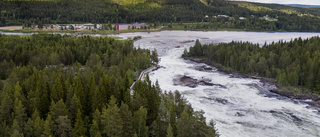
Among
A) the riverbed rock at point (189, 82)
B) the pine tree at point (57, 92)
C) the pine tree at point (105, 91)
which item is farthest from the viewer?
the riverbed rock at point (189, 82)

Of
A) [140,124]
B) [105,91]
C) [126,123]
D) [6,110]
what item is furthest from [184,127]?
[6,110]

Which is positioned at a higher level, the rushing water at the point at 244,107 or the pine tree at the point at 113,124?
the pine tree at the point at 113,124

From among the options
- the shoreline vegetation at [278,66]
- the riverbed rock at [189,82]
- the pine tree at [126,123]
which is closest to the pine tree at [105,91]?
the pine tree at [126,123]

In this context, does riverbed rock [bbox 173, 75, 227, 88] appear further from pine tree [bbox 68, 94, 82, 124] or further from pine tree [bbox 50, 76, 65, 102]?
pine tree [bbox 68, 94, 82, 124]

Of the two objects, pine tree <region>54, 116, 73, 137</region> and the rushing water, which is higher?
pine tree <region>54, 116, 73, 137</region>

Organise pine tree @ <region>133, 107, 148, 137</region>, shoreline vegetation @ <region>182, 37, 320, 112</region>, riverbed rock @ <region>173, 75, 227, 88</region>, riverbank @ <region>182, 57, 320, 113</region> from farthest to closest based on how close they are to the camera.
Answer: riverbed rock @ <region>173, 75, 227, 88</region> → shoreline vegetation @ <region>182, 37, 320, 112</region> → riverbank @ <region>182, 57, 320, 113</region> → pine tree @ <region>133, 107, 148, 137</region>

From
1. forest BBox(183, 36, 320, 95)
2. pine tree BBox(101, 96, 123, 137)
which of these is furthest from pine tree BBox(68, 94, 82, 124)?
forest BBox(183, 36, 320, 95)

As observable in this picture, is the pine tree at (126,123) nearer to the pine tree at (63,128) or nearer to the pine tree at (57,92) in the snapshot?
the pine tree at (63,128)

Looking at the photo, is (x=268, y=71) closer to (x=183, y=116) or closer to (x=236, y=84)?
(x=236, y=84)
